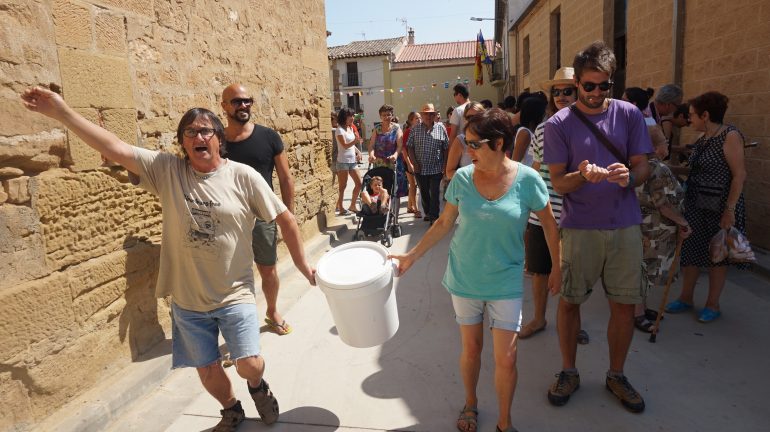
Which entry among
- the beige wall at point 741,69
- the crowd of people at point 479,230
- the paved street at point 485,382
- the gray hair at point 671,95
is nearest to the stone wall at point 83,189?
the paved street at point 485,382

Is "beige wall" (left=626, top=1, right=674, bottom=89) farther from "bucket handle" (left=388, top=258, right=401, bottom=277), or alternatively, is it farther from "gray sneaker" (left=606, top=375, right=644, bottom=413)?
"bucket handle" (left=388, top=258, right=401, bottom=277)

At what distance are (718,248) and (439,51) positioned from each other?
4262cm

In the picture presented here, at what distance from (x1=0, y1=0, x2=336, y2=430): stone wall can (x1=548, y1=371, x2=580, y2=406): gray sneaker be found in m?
2.59

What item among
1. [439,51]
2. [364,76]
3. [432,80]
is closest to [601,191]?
[432,80]

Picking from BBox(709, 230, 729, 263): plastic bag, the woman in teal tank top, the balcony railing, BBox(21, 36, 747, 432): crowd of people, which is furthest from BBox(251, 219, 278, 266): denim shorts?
the balcony railing

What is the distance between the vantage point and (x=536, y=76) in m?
16.7

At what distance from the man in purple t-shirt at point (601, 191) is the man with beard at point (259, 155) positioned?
205 centimetres

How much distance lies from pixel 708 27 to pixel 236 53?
5031 millimetres

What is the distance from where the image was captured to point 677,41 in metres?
6.42

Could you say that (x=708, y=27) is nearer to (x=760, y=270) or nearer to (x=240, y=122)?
(x=760, y=270)

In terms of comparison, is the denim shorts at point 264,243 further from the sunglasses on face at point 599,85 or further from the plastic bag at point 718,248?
the plastic bag at point 718,248

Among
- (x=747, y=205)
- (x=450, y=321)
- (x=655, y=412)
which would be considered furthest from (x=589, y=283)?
(x=747, y=205)

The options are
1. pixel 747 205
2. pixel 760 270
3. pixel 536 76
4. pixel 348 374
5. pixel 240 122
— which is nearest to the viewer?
pixel 348 374

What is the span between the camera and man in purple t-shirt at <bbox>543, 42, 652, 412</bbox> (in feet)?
8.94
